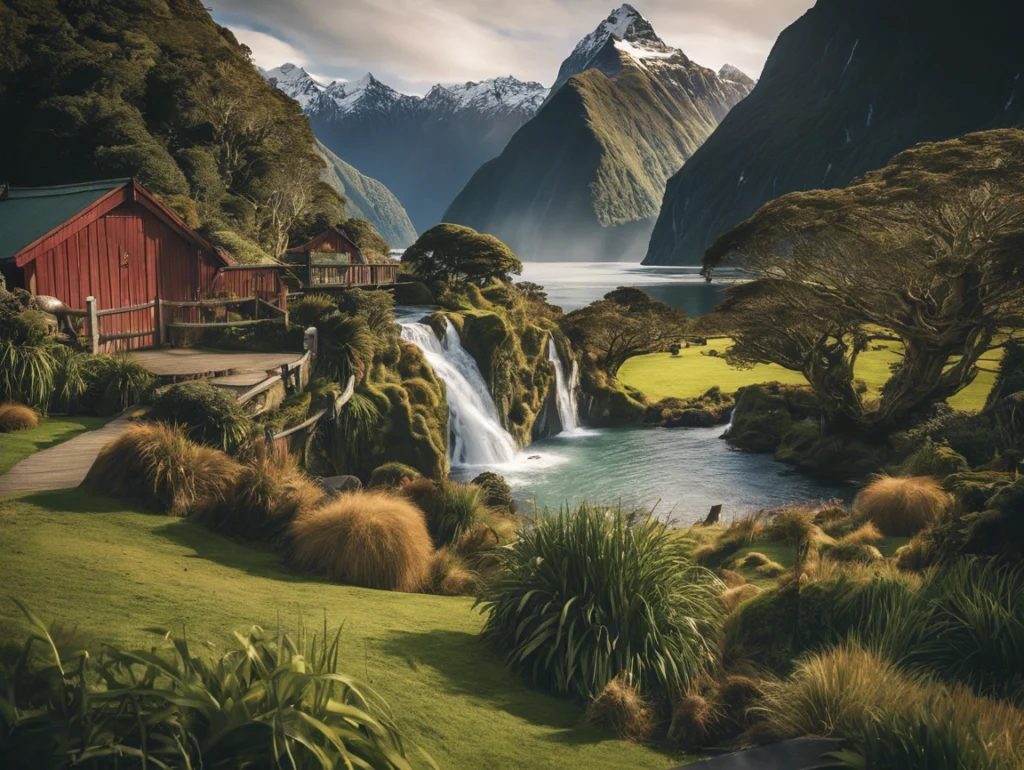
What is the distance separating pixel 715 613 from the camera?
26.5 ft

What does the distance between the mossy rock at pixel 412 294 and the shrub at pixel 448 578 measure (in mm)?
32616

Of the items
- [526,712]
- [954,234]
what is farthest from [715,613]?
[954,234]

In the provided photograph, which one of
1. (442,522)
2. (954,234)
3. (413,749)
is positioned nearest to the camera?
(413,749)

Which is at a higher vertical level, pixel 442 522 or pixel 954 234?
pixel 954 234

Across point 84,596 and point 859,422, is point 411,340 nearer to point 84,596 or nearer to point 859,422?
point 859,422

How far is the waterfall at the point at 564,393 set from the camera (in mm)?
42000

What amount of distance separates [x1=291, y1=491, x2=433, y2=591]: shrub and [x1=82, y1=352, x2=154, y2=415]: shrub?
30.0 feet

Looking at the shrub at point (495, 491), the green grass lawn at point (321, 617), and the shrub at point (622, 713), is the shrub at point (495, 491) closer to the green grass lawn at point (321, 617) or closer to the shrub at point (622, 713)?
the green grass lawn at point (321, 617)

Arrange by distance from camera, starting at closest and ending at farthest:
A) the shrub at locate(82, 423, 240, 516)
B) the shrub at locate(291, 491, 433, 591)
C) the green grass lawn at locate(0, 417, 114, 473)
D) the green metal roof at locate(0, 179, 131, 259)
→ the shrub at locate(291, 491, 433, 591) → the shrub at locate(82, 423, 240, 516) → the green grass lawn at locate(0, 417, 114, 473) → the green metal roof at locate(0, 179, 131, 259)

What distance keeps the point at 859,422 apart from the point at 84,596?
3055 centimetres

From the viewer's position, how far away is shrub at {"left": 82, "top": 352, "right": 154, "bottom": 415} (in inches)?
693

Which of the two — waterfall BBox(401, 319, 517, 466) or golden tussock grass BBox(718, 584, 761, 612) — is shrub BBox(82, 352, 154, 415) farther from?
golden tussock grass BBox(718, 584, 761, 612)

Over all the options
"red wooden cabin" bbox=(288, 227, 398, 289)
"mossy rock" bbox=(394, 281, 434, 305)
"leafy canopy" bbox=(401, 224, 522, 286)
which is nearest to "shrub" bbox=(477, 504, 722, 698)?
"red wooden cabin" bbox=(288, 227, 398, 289)

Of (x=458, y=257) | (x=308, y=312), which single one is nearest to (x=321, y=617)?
(x=308, y=312)
